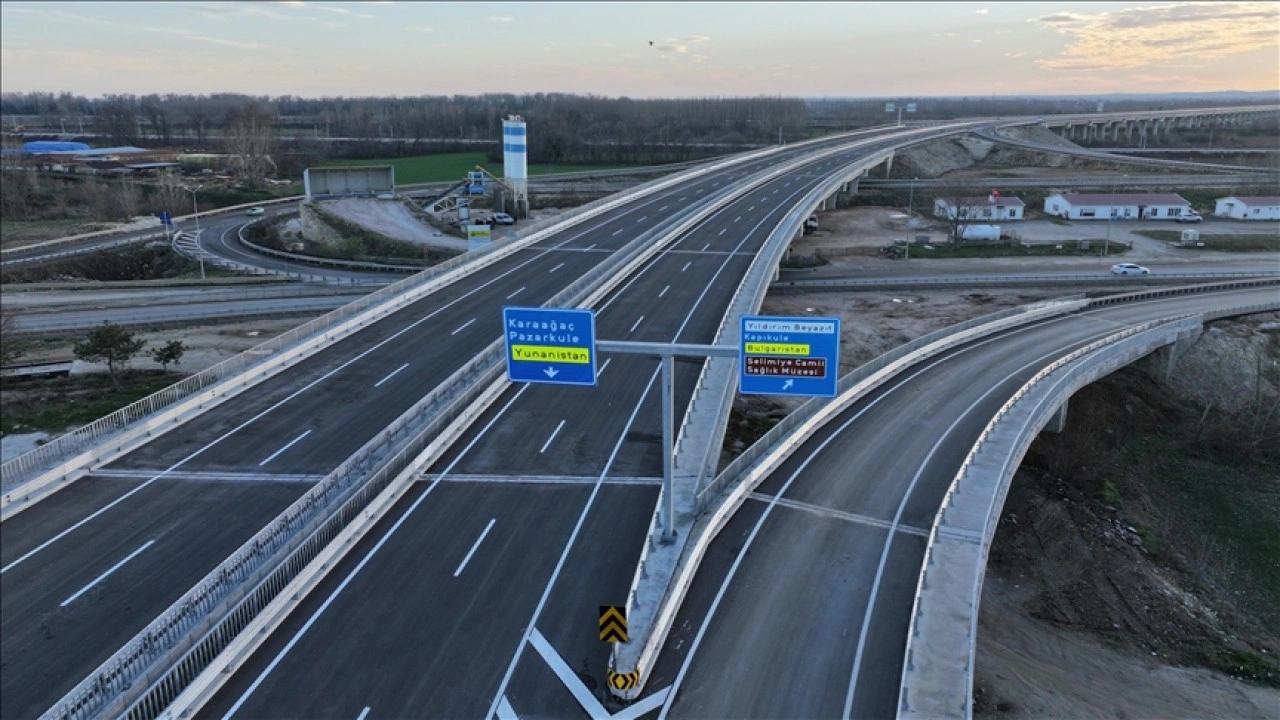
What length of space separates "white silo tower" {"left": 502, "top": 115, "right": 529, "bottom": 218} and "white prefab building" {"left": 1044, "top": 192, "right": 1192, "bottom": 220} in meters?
54.8

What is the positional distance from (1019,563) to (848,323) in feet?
68.7

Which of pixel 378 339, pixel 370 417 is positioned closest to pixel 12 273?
pixel 378 339

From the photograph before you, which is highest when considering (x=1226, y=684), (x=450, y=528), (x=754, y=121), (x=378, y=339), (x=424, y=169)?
(x=754, y=121)

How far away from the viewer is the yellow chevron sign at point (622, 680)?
13.9 metres

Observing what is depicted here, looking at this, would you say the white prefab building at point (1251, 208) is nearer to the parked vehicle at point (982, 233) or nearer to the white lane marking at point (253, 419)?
the parked vehicle at point (982, 233)

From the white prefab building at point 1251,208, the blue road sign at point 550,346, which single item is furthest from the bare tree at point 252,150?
the white prefab building at point 1251,208

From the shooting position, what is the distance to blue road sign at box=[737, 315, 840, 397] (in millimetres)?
18141

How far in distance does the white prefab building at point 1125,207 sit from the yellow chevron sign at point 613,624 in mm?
81033

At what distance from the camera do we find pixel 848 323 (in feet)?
152

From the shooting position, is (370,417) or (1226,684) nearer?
(1226,684)

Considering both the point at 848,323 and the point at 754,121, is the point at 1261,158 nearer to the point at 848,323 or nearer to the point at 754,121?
the point at 754,121

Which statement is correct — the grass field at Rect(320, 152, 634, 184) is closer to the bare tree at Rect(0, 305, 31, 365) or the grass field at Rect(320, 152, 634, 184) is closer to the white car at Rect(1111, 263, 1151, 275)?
the bare tree at Rect(0, 305, 31, 365)

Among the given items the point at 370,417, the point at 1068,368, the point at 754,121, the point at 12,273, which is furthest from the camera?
the point at 754,121

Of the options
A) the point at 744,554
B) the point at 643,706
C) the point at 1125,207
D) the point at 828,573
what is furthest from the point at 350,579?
the point at 1125,207
